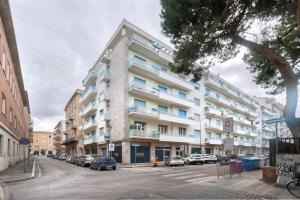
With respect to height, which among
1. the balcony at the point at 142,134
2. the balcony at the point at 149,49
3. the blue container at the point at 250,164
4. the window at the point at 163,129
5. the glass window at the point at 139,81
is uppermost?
the balcony at the point at 149,49

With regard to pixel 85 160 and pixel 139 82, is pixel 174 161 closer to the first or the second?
pixel 85 160

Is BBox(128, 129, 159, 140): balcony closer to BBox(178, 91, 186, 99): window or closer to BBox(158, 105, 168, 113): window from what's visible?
BBox(158, 105, 168, 113): window

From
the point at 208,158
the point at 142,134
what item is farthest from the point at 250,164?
the point at 142,134

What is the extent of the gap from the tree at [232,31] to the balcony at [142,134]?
2113 centimetres

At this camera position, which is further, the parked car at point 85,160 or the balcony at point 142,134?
the balcony at point 142,134

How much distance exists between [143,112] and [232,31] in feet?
80.2

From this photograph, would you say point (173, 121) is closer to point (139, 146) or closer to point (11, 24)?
point (139, 146)

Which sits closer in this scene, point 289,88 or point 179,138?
point 289,88

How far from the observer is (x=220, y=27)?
484 inches

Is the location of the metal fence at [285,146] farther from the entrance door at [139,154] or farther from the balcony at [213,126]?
the balcony at [213,126]

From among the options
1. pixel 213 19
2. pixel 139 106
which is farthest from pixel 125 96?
pixel 213 19

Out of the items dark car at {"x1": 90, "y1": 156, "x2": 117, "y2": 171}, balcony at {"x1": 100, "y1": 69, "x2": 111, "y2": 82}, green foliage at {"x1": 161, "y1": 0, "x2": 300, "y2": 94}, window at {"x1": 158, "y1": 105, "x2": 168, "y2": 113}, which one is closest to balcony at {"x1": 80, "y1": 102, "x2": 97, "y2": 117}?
balcony at {"x1": 100, "y1": 69, "x2": 111, "y2": 82}

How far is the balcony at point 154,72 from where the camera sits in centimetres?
3625

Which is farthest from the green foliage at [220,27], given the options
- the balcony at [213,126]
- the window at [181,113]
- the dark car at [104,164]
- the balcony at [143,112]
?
the balcony at [213,126]
